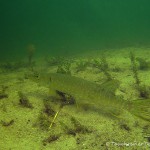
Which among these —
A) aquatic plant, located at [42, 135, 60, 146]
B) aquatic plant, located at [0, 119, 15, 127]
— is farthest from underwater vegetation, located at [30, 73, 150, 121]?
aquatic plant, located at [0, 119, 15, 127]

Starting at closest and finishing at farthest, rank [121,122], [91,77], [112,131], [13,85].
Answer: [112,131], [121,122], [13,85], [91,77]

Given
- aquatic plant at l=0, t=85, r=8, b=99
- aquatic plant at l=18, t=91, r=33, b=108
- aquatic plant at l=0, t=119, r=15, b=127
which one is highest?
aquatic plant at l=0, t=85, r=8, b=99

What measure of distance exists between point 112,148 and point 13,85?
3.95 m

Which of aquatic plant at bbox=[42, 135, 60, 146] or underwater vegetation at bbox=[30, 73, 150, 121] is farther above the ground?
underwater vegetation at bbox=[30, 73, 150, 121]

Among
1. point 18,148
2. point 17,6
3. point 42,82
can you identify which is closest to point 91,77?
point 42,82

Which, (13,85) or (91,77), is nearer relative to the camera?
(13,85)

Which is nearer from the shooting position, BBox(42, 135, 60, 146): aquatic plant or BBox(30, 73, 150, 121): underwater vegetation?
BBox(42, 135, 60, 146): aquatic plant

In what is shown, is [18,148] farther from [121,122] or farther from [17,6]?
[17,6]

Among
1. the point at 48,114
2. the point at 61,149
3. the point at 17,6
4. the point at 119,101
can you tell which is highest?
the point at 17,6

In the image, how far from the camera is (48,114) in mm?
5176

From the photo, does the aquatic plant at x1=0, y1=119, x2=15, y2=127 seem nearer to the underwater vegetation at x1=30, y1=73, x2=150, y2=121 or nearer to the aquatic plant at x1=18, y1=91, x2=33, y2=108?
the aquatic plant at x1=18, y1=91, x2=33, y2=108

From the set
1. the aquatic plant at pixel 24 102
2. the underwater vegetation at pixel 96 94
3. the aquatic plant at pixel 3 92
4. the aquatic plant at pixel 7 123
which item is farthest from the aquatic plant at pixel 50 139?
the aquatic plant at pixel 3 92

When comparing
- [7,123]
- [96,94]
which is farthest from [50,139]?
[96,94]

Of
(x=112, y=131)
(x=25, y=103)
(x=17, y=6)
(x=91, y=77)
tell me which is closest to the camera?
(x=112, y=131)
